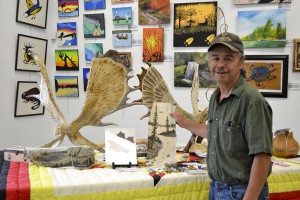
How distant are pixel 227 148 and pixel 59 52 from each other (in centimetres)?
245

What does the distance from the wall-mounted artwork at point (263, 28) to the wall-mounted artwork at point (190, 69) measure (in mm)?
376

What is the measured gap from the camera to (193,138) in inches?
85.4

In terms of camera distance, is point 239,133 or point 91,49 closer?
point 239,133

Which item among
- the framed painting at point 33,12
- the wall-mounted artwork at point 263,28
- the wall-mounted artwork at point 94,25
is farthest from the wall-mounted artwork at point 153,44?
the framed painting at point 33,12

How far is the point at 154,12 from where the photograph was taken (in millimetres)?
3002

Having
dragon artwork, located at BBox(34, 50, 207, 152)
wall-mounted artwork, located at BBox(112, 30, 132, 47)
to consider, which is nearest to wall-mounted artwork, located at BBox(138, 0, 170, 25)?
wall-mounted artwork, located at BBox(112, 30, 132, 47)

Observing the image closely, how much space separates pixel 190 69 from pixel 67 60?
4.00 feet

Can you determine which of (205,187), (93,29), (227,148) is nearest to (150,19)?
(93,29)

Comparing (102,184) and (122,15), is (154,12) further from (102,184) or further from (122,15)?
(102,184)

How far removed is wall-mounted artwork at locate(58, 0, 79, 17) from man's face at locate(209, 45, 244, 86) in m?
2.27

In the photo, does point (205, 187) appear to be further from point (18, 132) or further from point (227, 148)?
point (18, 132)

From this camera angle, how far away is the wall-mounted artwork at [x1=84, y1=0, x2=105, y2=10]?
3.16 metres

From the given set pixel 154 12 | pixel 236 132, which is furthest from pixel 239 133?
pixel 154 12

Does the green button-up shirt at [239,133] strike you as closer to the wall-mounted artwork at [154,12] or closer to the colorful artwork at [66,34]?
the wall-mounted artwork at [154,12]
